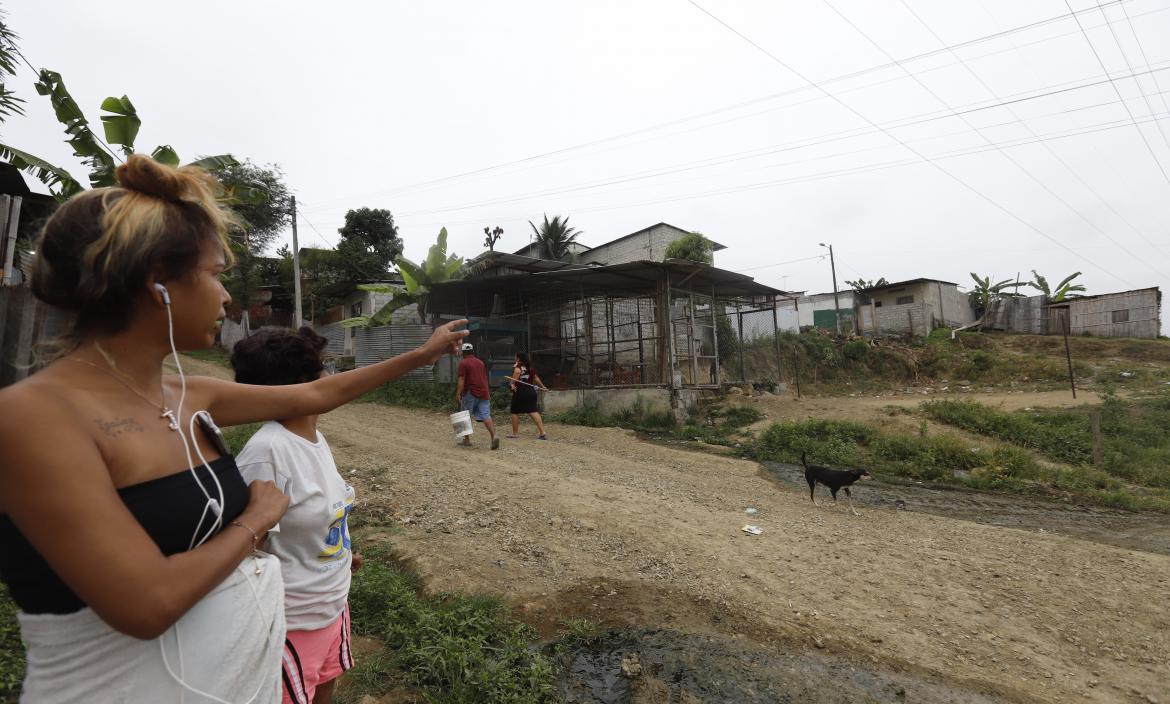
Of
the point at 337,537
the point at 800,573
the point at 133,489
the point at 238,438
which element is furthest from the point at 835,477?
the point at 238,438

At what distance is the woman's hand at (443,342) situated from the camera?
196 centimetres

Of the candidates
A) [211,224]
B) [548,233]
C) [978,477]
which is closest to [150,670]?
[211,224]

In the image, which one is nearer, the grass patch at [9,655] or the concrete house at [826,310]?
the grass patch at [9,655]

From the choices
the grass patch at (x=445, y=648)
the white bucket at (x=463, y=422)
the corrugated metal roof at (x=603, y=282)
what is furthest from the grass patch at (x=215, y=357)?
the grass patch at (x=445, y=648)

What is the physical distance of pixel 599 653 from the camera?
10.7ft

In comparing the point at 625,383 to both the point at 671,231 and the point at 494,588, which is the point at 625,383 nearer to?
the point at 494,588

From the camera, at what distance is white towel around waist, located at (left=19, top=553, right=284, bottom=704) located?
0.97 metres

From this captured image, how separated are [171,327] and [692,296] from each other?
13386 mm

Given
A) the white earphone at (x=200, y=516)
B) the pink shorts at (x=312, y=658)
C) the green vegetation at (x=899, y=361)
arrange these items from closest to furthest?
the white earphone at (x=200, y=516) < the pink shorts at (x=312, y=658) < the green vegetation at (x=899, y=361)

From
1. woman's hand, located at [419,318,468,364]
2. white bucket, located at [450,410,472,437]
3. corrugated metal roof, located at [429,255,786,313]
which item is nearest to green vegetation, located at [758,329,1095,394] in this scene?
corrugated metal roof, located at [429,255,786,313]

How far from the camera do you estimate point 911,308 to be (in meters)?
26.0

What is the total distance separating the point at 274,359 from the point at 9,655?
2310 mm

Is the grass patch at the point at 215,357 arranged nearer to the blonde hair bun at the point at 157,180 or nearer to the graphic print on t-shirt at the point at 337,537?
the graphic print on t-shirt at the point at 337,537

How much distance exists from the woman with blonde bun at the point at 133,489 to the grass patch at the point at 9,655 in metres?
1.81
